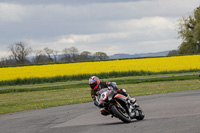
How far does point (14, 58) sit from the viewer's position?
87062 millimetres

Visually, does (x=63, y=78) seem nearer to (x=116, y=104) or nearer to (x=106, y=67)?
(x=106, y=67)

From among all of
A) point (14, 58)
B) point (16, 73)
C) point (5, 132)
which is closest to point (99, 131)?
point (5, 132)

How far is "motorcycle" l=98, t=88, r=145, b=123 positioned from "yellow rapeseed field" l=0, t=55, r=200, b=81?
3473cm

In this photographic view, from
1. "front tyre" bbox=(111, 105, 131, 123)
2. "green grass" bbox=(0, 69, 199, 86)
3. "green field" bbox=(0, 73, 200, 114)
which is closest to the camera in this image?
"front tyre" bbox=(111, 105, 131, 123)

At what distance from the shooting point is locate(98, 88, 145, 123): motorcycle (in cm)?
1004

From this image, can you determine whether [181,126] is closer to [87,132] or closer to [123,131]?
[123,131]

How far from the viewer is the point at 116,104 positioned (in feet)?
33.3

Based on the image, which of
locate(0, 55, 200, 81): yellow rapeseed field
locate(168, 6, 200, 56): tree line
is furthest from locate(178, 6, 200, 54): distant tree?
locate(0, 55, 200, 81): yellow rapeseed field

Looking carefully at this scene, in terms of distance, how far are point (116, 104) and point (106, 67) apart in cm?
3851

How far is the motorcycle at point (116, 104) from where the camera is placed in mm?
10035

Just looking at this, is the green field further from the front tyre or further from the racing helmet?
the front tyre

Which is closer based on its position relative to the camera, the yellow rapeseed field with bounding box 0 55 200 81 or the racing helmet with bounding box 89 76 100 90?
the racing helmet with bounding box 89 76 100 90

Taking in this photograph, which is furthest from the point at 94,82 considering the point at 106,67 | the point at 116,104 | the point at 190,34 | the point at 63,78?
the point at 190,34

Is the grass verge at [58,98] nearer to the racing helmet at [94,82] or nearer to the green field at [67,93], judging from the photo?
the green field at [67,93]
